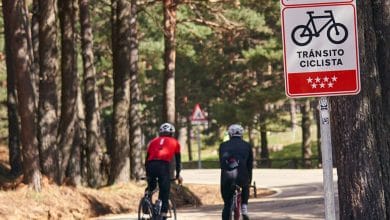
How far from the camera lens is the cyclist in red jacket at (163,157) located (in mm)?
14727

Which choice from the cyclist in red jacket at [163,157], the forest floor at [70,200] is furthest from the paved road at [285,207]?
the cyclist in red jacket at [163,157]

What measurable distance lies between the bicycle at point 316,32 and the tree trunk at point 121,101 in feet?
62.5

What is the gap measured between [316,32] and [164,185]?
9.13 meters

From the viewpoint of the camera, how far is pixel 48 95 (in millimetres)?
21641

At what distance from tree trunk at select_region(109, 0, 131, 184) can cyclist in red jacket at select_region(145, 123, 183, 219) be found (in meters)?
9.89

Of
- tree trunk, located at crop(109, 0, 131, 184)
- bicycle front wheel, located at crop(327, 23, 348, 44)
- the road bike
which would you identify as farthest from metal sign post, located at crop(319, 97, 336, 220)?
tree trunk, located at crop(109, 0, 131, 184)

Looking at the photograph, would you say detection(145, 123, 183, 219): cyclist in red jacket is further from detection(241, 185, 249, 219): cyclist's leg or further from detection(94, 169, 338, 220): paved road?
detection(94, 169, 338, 220): paved road

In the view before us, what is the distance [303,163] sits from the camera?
5284cm

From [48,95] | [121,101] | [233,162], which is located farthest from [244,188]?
[121,101]

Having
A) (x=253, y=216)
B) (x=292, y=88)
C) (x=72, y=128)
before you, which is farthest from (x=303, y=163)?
(x=292, y=88)

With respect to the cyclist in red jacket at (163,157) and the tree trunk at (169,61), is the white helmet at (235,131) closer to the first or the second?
the cyclist in red jacket at (163,157)

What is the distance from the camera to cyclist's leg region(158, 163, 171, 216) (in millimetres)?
14820

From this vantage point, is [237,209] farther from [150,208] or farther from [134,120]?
[134,120]

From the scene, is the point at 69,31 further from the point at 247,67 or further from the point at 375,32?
the point at 247,67
